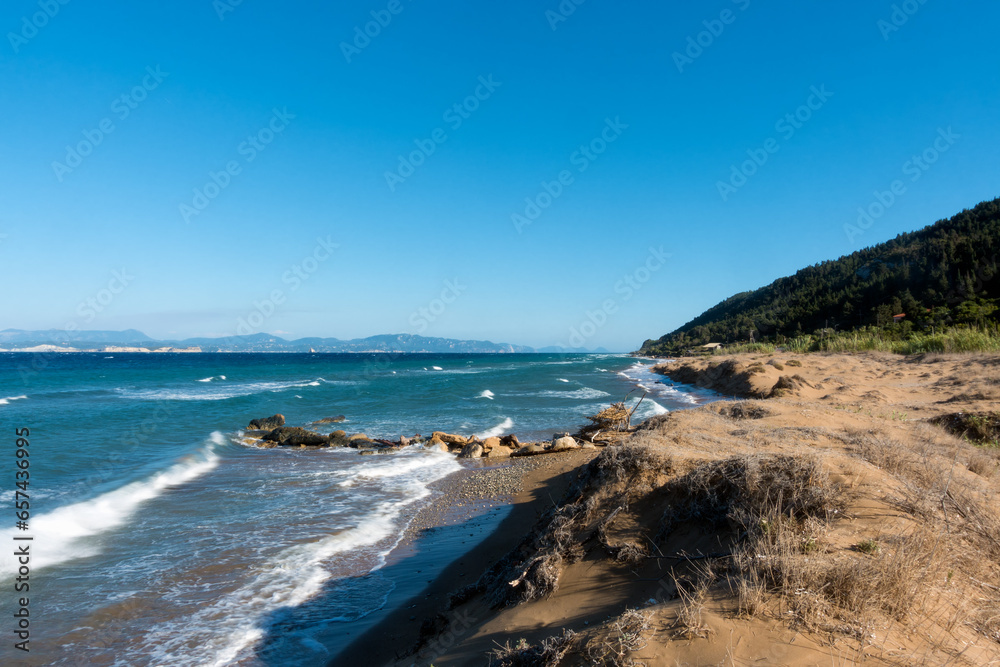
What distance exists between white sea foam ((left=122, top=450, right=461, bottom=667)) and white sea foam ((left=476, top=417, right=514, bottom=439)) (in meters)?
8.33

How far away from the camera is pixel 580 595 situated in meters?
4.32

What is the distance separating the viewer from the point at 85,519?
33.9 ft

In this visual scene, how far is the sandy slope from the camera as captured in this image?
9.43 ft

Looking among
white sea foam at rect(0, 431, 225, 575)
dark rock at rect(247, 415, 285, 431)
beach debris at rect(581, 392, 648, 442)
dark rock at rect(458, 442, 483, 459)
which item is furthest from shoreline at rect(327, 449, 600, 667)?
dark rock at rect(247, 415, 285, 431)

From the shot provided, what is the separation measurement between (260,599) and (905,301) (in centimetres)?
6157

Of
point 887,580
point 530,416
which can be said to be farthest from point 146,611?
point 530,416

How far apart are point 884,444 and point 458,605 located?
5459mm

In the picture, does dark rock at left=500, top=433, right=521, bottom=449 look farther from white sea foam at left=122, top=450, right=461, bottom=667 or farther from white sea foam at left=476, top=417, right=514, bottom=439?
white sea foam at left=122, top=450, right=461, bottom=667

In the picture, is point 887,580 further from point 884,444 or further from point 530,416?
point 530,416

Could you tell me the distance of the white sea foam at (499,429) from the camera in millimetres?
19344

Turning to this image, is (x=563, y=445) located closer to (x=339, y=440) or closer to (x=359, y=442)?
(x=359, y=442)

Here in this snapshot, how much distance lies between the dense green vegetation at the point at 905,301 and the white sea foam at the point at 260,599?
89.5 feet

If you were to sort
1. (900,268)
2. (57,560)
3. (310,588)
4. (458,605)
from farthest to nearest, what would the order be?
(900,268)
(57,560)
(310,588)
(458,605)

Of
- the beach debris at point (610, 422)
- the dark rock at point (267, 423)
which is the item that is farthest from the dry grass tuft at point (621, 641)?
the dark rock at point (267, 423)
